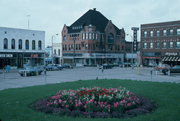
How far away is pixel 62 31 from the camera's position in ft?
281

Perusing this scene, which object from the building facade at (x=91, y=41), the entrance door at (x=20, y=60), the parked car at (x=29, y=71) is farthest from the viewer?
the building facade at (x=91, y=41)

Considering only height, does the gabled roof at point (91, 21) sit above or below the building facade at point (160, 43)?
above

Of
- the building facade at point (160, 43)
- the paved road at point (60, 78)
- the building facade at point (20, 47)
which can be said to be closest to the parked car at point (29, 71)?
the paved road at point (60, 78)

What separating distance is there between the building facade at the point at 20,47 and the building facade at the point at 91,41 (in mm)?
19631

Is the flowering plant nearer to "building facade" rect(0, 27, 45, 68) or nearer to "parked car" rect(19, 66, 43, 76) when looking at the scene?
"parked car" rect(19, 66, 43, 76)

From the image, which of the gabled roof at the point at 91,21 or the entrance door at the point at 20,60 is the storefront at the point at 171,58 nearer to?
the gabled roof at the point at 91,21

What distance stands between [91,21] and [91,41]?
7387 mm

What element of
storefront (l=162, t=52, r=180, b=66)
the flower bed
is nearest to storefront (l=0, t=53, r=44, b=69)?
storefront (l=162, t=52, r=180, b=66)

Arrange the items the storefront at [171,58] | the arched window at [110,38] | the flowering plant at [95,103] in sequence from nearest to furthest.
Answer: the flowering plant at [95,103]
the storefront at [171,58]
the arched window at [110,38]

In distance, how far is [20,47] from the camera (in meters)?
56.8

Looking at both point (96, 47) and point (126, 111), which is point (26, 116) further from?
point (96, 47)

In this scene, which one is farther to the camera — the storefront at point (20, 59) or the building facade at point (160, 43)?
the building facade at point (160, 43)

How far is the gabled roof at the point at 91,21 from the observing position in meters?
79.9

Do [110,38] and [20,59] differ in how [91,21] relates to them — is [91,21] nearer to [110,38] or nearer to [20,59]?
[110,38]
